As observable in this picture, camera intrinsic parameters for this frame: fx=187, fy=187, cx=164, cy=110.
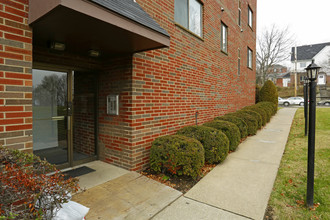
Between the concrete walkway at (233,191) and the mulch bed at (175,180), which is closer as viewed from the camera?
the concrete walkway at (233,191)

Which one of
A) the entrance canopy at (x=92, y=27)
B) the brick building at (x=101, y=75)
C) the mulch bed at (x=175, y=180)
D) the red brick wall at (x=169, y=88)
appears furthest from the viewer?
the red brick wall at (x=169, y=88)

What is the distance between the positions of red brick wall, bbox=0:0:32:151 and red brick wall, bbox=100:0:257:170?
1889mm

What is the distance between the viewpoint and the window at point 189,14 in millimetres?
5387

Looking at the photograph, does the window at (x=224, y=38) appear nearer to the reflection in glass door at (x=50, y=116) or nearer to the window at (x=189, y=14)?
the window at (x=189, y=14)

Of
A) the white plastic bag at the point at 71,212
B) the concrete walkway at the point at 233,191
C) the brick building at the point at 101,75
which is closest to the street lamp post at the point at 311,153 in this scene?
the concrete walkway at the point at 233,191

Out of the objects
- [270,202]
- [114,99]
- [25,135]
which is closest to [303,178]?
[270,202]

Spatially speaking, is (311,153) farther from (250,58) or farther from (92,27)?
(250,58)

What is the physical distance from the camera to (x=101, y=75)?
4480 mm

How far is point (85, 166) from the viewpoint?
13.7 ft

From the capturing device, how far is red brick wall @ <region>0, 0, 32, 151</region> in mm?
2127

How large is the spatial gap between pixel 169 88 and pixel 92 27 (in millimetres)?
2626

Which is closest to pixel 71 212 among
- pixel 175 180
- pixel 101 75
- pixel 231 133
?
pixel 175 180

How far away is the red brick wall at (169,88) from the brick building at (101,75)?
0.08 feet

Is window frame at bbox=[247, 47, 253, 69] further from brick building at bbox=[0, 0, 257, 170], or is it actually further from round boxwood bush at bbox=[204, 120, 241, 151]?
round boxwood bush at bbox=[204, 120, 241, 151]
